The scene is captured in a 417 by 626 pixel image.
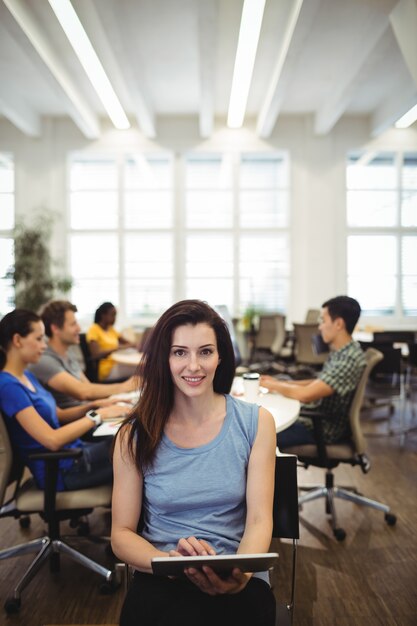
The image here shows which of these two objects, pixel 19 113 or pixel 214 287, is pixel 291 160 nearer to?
pixel 214 287

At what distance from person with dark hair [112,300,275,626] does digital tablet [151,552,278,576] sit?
0.43 ft

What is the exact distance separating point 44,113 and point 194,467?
988cm

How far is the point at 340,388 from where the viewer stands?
3.00 metres

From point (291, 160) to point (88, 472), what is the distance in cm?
894

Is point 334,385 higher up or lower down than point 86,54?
lower down

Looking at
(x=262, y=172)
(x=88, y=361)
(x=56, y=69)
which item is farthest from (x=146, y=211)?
(x=88, y=361)

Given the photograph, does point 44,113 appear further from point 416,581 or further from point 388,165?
point 416,581

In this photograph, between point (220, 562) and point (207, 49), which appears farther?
point (207, 49)

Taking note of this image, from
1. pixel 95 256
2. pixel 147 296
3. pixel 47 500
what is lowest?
pixel 47 500

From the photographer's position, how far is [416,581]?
8.44ft

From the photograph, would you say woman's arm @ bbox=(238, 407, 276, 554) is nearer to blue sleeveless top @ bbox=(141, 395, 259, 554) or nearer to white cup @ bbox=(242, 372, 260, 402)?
blue sleeveless top @ bbox=(141, 395, 259, 554)

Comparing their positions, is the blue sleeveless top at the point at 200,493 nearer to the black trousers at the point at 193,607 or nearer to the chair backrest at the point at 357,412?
the black trousers at the point at 193,607

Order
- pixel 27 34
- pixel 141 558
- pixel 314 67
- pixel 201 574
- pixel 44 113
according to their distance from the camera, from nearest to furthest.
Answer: pixel 201 574 < pixel 141 558 < pixel 27 34 < pixel 314 67 < pixel 44 113

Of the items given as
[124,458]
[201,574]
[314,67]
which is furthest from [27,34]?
[201,574]
